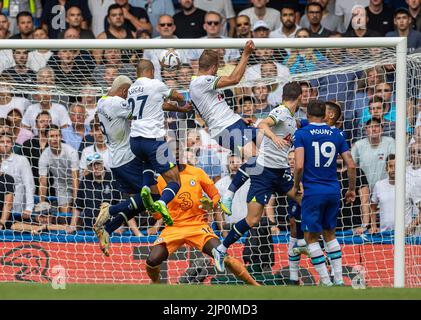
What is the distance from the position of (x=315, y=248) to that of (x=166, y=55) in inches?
113

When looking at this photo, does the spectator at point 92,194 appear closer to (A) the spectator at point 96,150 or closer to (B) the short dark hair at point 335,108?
(A) the spectator at point 96,150

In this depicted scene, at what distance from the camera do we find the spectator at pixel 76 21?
16.8 metres

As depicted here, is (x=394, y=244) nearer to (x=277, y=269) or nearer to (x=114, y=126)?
(x=277, y=269)

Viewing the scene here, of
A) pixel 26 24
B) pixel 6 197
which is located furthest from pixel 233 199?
pixel 26 24

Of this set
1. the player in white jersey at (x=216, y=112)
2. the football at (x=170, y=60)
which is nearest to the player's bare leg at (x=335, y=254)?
the player in white jersey at (x=216, y=112)

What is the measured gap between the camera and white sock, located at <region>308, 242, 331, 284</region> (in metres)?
11.9

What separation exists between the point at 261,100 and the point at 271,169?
52.8 inches

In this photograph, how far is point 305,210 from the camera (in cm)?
1187

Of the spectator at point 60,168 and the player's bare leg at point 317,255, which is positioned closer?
the player's bare leg at point 317,255

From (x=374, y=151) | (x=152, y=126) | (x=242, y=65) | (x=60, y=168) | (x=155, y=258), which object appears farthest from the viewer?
(x=60, y=168)

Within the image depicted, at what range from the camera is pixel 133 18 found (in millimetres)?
16922

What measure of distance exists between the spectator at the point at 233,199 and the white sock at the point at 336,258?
5.77 ft

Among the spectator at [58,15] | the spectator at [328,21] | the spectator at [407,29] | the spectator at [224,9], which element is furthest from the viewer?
the spectator at [58,15]

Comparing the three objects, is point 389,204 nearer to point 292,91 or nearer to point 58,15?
point 292,91
